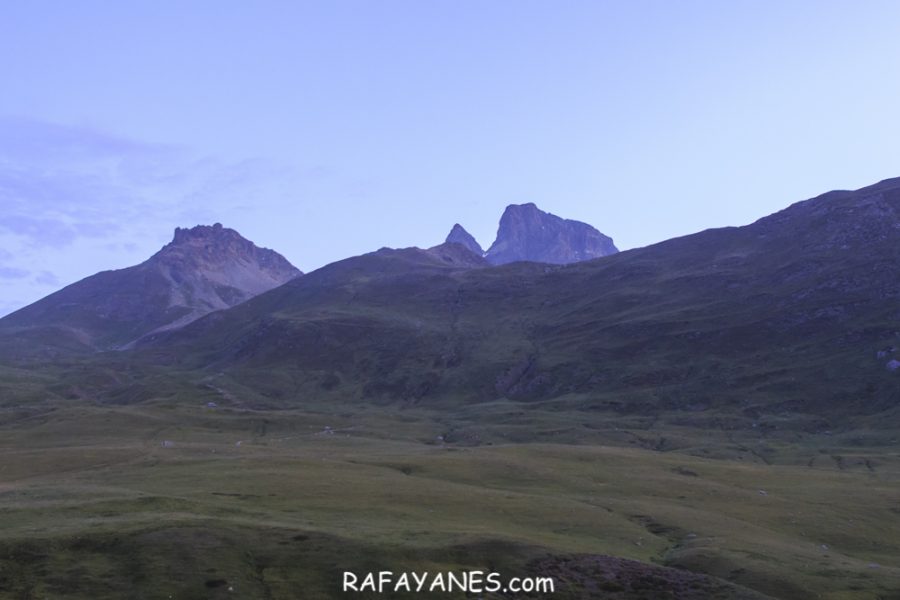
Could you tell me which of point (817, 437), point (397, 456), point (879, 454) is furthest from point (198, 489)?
point (817, 437)

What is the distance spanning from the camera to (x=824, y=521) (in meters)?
90.0

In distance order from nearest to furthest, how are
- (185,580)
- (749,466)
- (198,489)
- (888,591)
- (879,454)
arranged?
(185,580) → (888,591) → (198,489) → (749,466) → (879,454)

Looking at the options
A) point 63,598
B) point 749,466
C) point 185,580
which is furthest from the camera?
point 749,466

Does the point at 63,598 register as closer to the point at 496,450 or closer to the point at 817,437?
the point at 496,450

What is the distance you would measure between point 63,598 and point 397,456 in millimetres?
82681

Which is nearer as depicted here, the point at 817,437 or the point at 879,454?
the point at 879,454

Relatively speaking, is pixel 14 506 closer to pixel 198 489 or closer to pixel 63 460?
pixel 198 489

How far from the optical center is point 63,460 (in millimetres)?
125812

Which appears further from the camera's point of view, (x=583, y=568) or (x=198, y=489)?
(x=198, y=489)

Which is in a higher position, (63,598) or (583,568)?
(63,598)

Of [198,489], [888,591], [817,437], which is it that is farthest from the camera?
[817,437]

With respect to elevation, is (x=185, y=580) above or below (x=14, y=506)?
below

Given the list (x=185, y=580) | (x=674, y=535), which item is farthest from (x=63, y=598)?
(x=674, y=535)

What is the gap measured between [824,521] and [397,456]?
63193 millimetres
